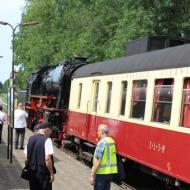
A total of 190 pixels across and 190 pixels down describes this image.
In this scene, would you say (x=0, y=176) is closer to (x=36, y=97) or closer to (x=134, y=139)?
(x=134, y=139)

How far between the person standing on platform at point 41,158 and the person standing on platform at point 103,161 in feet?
2.98

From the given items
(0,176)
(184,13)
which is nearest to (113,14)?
(184,13)

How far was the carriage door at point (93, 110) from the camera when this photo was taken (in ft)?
56.3

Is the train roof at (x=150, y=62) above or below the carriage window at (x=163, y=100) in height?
above

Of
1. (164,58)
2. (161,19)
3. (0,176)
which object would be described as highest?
(161,19)

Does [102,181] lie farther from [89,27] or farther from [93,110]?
[89,27]

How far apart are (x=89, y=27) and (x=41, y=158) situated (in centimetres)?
4021

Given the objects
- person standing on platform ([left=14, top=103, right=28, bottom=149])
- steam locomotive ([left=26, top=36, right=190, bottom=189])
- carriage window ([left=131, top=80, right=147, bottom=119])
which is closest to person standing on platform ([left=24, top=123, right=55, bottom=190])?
steam locomotive ([left=26, top=36, right=190, bottom=189])

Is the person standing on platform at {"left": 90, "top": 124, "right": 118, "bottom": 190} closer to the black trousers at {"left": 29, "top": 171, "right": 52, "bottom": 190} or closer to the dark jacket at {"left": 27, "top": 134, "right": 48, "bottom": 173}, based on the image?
the black trousers at {"left": 29, "top": 171, "right": 52, "bottom": 190}

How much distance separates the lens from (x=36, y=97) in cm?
3111

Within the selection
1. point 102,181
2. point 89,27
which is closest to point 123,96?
point 102,181

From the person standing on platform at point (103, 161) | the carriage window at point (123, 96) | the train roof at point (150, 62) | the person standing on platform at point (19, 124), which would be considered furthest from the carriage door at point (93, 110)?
the person standing on platform at point (103, 161)

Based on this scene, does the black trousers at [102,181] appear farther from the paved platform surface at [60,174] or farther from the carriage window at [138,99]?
the paved platform surface at [60,174]

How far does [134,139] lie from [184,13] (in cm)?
2316
